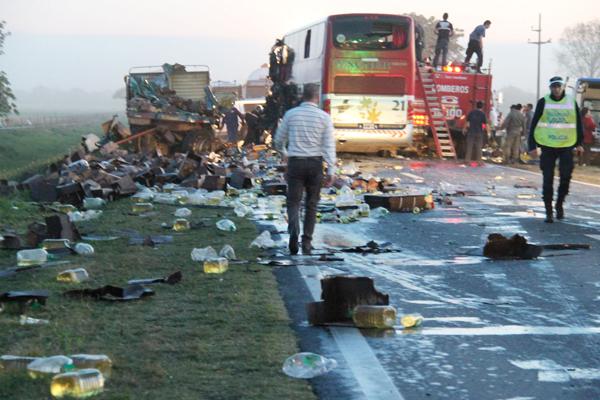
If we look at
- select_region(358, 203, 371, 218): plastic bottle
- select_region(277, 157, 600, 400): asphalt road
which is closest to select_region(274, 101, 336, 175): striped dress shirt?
select_region(277, 157, 600, 400): asphalt road

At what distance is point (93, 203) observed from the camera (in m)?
15.8

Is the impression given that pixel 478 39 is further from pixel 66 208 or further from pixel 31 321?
pixel 31 321

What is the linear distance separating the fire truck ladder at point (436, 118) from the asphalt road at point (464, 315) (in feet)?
53.2

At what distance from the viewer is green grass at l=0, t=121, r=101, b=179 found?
36.1m

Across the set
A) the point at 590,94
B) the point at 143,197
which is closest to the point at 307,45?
the point at 590,94

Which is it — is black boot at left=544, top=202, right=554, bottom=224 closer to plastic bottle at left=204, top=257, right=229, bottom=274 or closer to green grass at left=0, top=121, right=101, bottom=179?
plastic bottle at left=204, top=257, right=229, bottom=274

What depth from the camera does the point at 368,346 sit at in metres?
5.81

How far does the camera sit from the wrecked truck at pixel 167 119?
1276 inches

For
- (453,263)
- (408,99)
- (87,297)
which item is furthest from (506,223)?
(408,99)

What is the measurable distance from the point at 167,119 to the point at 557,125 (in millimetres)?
20897

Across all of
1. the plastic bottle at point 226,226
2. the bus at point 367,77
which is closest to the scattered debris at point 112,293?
the plastic bottle at point 226,226

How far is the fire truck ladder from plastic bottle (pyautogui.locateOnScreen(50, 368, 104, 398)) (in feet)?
82.0

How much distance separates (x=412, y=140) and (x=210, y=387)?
24.2m

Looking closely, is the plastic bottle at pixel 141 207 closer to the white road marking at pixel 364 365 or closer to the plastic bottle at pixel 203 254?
the plastic bottle at pixel 203 254
